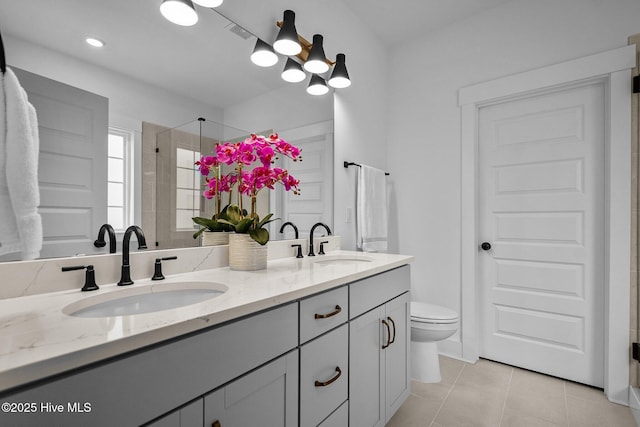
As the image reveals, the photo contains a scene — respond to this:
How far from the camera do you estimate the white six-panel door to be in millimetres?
2041

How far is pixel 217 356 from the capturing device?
74 cm

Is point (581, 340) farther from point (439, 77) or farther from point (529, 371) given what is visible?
point (439, 77)

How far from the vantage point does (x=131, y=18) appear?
1.16 m

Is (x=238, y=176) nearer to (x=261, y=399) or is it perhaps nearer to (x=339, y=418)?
(x=261, y=399)

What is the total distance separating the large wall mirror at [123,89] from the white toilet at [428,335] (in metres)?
1.56

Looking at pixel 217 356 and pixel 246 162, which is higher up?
pixel 246 162

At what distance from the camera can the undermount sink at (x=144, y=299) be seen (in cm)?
87

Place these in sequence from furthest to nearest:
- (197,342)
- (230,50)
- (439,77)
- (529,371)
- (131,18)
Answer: (439,77), (529,371), (230,50), (131,18), (197,342)

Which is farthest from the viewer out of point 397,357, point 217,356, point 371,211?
point 371,211

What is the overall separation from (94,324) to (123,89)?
882 millimetres

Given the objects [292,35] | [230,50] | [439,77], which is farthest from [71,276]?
[439,77]

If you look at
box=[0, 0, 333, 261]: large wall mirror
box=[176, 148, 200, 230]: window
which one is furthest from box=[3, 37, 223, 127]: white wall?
box=[176, 148, 200, 230]: window

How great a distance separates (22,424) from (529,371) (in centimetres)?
277

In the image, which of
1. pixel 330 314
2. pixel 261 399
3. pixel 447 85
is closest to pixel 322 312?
pixel 330 314
